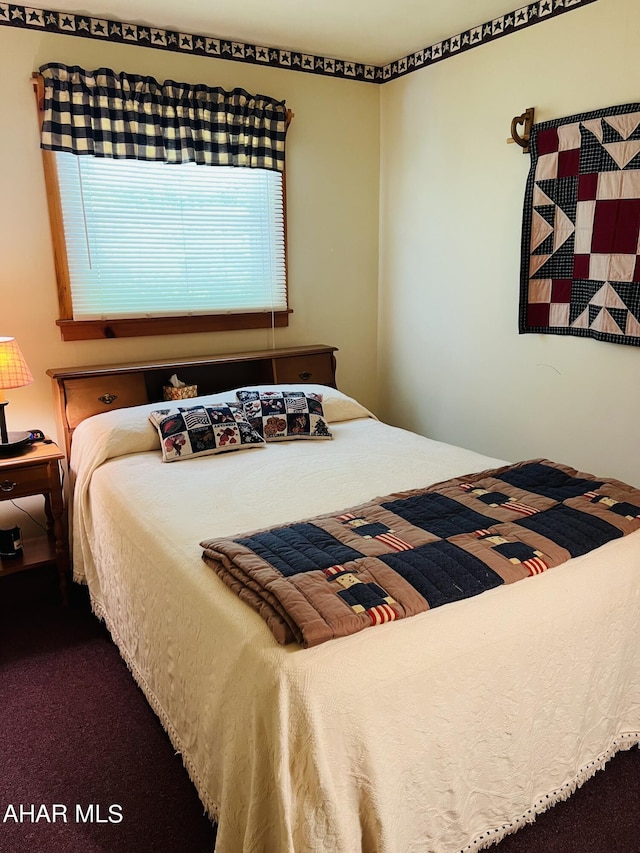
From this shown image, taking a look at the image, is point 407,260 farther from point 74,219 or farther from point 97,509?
point 97,509

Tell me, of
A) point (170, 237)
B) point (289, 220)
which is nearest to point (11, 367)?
point (170, 237)

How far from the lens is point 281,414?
118 inches

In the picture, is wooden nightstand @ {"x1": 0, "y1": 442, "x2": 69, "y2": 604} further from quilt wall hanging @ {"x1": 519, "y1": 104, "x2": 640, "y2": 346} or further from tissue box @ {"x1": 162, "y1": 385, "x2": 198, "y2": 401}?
quilt wall hanging @ {"x1": 519, "y1": 104, "x2": 640, "y2": 346}

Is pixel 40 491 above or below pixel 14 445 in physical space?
below

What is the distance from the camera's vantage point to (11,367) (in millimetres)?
2572

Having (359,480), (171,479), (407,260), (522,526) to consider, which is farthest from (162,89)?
(522,526)

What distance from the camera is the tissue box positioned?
319 centimetres

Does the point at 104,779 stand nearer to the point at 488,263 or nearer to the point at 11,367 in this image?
the point at 11,367

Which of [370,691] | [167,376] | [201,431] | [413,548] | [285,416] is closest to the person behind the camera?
[370,691]

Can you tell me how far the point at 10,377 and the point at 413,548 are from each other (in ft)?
5.87

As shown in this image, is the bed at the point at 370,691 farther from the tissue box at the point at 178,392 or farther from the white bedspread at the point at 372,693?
the tissue box at the point at 178,392

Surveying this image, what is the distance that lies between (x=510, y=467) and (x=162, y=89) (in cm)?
239

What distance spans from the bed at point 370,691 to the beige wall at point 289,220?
46.2 inches

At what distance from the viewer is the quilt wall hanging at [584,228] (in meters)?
2.62
